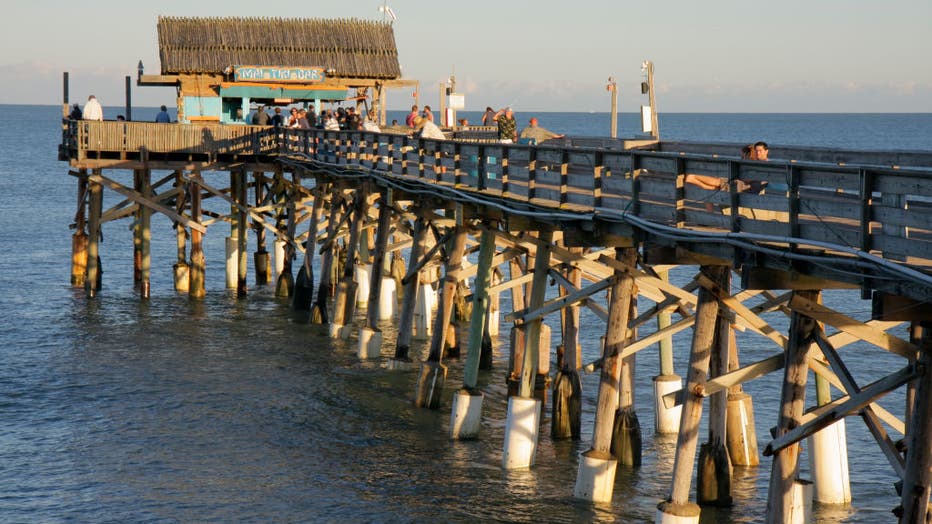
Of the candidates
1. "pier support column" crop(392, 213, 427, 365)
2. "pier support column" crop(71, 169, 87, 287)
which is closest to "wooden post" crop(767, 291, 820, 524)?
"pier support column" crop(392, 213, 427, 365)

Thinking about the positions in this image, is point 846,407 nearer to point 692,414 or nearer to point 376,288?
point 692,414

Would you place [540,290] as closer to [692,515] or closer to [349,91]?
[692,515]

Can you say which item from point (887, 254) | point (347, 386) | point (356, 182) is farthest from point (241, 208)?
point (887, 254)

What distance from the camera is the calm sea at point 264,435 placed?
50.9ft

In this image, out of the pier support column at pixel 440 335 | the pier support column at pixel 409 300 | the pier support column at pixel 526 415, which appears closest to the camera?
the pier support column at pixel 526 415

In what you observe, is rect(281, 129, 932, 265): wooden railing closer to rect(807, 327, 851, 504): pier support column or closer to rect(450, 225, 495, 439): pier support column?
rect(450, 225, 495, 439): pier support column

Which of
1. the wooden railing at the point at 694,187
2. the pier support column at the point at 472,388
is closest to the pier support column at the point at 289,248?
the wooden railing at the point at 694,187

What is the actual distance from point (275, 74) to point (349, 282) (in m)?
10.9

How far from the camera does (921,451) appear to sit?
1001cm

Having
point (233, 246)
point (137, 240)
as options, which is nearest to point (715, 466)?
point (233, 246)

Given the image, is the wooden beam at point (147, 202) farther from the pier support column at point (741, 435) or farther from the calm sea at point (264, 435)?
the pier support column at point (741, 435)

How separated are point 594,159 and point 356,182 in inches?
490

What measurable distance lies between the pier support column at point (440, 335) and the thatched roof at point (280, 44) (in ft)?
53.9

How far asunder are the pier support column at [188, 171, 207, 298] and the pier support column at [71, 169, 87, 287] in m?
2.95
